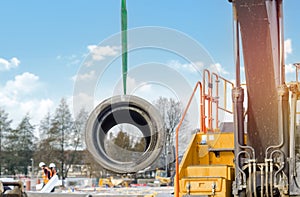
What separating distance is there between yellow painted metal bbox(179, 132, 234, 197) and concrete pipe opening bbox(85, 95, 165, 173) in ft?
1.78

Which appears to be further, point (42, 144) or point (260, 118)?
point (42, 144)

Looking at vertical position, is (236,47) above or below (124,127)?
above

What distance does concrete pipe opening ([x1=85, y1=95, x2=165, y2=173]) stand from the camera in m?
5.99

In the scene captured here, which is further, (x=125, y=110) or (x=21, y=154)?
(x=21, y=154)

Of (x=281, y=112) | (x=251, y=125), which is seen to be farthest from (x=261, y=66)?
(x=251, y=125)

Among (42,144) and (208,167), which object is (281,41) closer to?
(208,167)

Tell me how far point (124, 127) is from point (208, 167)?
3.92 ft

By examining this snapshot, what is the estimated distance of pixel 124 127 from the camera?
639cm

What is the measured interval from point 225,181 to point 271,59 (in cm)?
156

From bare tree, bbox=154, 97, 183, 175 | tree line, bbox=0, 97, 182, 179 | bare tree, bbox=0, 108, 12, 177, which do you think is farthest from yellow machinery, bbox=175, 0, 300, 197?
bare tree, bbox=0, 108, 12, 177

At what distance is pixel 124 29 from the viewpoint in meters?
5.05

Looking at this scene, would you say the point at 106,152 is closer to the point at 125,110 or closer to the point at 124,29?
the point at 125,110

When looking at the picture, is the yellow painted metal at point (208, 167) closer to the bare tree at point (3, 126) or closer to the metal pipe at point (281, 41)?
the metal pipe at point (281, 41)

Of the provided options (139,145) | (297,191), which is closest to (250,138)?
(297,191)
